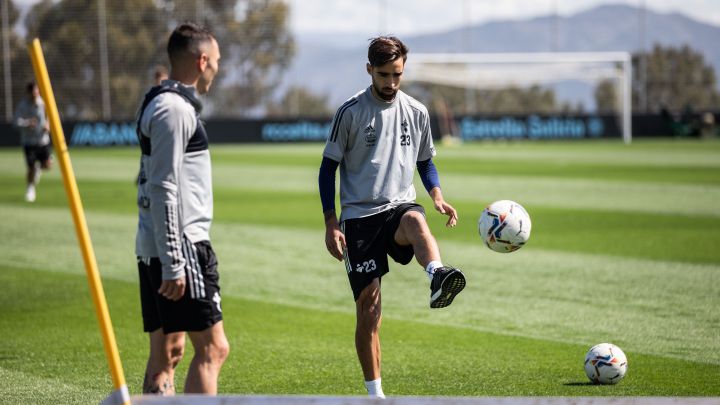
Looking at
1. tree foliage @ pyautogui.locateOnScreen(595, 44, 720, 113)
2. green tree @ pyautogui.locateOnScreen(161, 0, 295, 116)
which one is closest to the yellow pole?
green tree @ pyautogui.locateOnScreen(161, 0, 295, 116)

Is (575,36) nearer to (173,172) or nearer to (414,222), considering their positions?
(414,222)

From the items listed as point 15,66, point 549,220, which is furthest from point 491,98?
point 549,220

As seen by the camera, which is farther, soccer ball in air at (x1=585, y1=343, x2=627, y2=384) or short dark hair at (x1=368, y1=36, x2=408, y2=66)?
soccer ball in air at (x1=585, y1=343, x2=627, y2=384)

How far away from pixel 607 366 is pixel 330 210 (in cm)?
218

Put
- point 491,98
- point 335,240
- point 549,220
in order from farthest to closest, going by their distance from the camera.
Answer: point 491,98, point 549,220, point 335,240

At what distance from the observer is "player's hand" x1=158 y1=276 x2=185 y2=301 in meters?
4.91

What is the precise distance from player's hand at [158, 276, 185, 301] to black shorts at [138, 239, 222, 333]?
14 centimetres

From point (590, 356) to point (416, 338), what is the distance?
194 cm

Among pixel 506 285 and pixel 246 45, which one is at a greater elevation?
pixel 506 285

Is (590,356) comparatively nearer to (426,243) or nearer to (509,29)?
(426,243)

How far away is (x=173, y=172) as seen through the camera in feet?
15.9

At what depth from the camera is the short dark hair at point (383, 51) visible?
6133 mm

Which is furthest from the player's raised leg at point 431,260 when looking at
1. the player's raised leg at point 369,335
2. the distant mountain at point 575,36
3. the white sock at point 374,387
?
the distant mountain at point 575,36

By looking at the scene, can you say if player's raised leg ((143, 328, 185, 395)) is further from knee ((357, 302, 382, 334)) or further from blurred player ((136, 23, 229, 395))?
knee ((357, 302, 382, 334))
